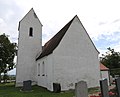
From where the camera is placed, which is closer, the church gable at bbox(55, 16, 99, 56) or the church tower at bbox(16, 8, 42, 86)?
the church gable at bbox(55, 16, 99, 56)

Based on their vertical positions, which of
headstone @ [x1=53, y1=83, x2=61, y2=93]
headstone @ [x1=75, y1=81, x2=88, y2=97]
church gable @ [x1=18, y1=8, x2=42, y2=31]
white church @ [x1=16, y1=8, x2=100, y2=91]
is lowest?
headstone @ [x1=53, y1=83, x2=61, y2=93]

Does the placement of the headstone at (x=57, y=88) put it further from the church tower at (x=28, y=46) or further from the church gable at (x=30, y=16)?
the church gable at (x=30, y=16)

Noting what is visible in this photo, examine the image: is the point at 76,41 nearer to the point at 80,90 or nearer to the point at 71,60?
the point at 71,60

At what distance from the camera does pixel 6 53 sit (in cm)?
3291

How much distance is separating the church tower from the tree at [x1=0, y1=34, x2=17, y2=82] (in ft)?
24.2

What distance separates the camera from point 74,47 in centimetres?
2006

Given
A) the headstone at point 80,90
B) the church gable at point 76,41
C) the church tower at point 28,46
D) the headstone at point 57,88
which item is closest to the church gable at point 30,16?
the church tower at point 28,46

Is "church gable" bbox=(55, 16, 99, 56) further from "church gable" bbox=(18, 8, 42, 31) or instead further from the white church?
"church gable" bbox=(18, 8, 42, 31)

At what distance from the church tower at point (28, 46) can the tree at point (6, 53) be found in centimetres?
738

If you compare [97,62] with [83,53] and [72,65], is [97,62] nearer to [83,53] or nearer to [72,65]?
[83,53]

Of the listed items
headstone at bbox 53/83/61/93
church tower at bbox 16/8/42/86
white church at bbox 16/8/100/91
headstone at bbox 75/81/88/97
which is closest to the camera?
headstone at bbox 75/81/88/97

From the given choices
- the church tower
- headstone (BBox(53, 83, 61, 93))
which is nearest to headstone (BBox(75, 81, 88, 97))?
headstone (BBox(53, 83, 61, 93))

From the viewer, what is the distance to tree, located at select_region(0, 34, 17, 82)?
3275 centimetres

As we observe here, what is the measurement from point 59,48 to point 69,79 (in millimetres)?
3933
